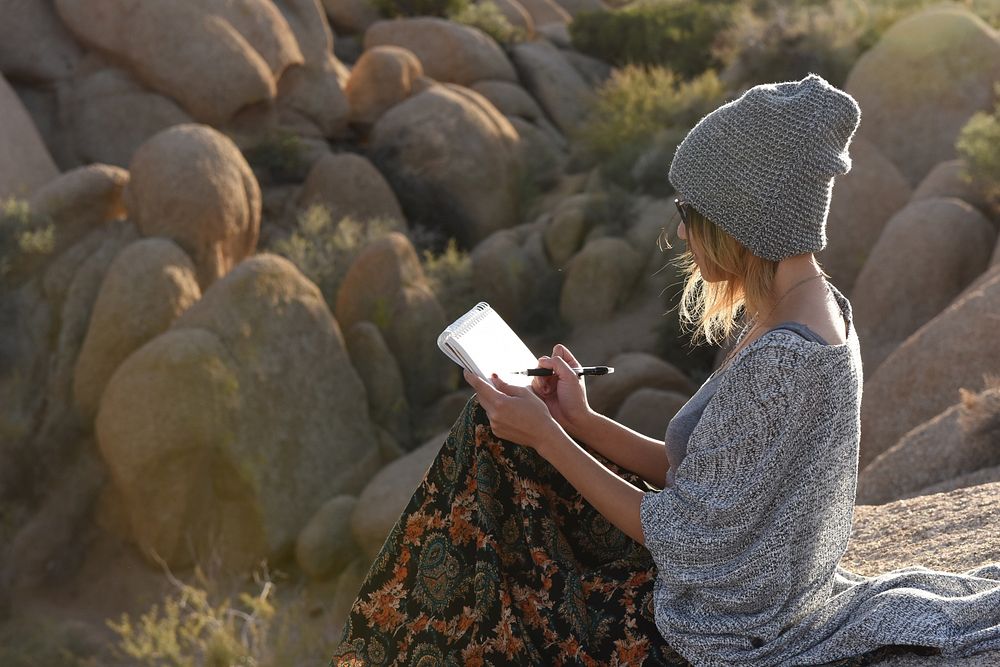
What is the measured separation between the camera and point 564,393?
325cm

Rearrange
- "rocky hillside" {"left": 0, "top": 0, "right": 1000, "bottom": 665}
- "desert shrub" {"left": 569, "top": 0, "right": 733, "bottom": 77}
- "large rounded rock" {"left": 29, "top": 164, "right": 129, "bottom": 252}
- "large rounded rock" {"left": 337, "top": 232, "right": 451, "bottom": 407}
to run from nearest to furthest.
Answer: "rocky hillside" {"left": 0, "top": 0, "right": 1000, "bottom": 665} < "large rounded rock" {"left": 29, "top": 164, "right": 129, "bottom": 252} < "large rounded rock" {"left": 337, "top": 232, "right": 451, "bottom": 407} < "desert shrub" {"left": 569, "top": 0, "right": 733, "bottom": 77}

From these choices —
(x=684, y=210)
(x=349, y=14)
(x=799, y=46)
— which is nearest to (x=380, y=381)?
(x=684, y=210)

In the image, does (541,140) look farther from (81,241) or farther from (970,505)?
(970,505)

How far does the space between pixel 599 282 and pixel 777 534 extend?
11.3m

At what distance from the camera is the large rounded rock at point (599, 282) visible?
1373 centimetres

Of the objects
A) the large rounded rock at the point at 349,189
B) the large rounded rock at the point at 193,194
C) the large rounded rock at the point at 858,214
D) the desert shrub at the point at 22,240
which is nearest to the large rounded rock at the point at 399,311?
the large rounded rock at the point at 193,194

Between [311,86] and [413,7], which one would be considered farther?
[413,7]

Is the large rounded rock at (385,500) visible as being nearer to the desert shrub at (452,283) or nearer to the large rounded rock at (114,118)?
the desert shrub at (452,283)

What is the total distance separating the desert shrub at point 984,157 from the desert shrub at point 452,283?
5.34 meters

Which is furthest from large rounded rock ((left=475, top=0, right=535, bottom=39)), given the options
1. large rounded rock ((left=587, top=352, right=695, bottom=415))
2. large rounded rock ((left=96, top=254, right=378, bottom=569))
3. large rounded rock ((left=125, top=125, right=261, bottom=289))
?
large rounded rock ((left=96, top=254, right=378, bottom=569))

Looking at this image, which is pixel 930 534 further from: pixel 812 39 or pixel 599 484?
pixel 812 39

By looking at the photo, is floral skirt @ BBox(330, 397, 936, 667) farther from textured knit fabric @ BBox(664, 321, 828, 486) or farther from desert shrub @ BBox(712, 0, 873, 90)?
desert shrub @ BBox(712, 0, 873, 90)

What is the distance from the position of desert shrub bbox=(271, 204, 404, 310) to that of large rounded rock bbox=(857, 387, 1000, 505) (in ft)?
25.7

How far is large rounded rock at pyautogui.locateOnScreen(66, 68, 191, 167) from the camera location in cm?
1560
